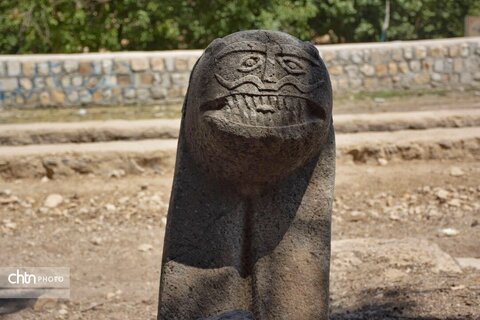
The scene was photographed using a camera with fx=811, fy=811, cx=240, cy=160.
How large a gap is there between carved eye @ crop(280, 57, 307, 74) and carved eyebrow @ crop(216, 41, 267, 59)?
0.22ft

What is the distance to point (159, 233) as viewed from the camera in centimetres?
588

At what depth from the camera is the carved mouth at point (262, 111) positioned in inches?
88.3

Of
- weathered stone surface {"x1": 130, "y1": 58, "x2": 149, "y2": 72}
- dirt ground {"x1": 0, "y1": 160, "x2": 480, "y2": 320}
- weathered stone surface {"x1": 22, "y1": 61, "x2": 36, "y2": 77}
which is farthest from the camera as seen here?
weathered stone surface {"x1": 130, "y1": 58, "x2": 149, "y2": 72}

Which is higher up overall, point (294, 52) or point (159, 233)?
point (294, 52)

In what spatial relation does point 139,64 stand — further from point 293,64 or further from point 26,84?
point 293,64

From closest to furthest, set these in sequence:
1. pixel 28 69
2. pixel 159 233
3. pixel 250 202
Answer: pixel 250 202 → pixel 159 233 → pixel 28 69

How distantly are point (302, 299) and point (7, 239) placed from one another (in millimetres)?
3779

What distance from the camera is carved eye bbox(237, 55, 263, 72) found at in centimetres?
229

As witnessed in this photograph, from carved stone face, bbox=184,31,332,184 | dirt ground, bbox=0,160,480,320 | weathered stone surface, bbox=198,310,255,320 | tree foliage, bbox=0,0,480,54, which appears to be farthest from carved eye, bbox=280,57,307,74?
tree foliage, bbox=0,0,480,54

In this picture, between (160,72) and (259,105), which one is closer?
(259,105)

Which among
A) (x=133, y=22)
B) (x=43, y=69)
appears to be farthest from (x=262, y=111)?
(x=133, y=22)

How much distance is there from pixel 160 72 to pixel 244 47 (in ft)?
24.6

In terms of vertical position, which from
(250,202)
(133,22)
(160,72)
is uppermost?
(250,202)

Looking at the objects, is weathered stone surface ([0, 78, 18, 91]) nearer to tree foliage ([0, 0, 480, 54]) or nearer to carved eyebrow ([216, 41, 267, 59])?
tree foliage ([0, 0, 480, 54])
